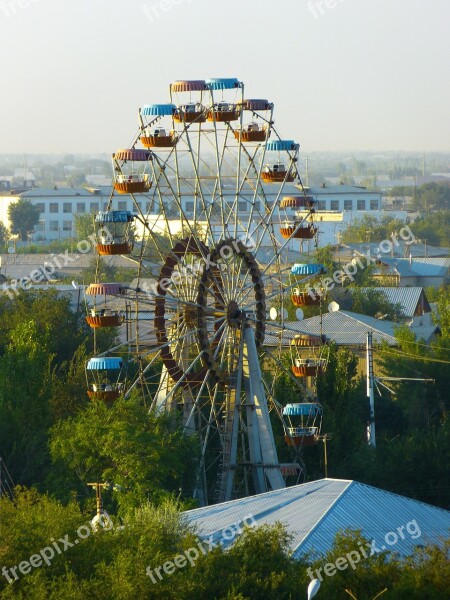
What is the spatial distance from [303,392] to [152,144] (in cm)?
777

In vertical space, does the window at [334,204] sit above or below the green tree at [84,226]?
below

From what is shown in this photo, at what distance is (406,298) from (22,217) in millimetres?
87884

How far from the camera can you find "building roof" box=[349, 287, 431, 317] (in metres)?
76.2

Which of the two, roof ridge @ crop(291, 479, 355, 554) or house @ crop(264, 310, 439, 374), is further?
house @ crop(264, 310, 439, 374)

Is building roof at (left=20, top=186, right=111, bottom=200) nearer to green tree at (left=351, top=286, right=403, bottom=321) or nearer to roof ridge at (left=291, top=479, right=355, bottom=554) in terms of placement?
green tree at (left=351, top=286, right=403, bottom=321)

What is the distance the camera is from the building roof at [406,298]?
3002 inches

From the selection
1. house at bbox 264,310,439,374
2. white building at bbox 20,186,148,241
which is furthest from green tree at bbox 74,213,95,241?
house at bbox 264,310,439,374

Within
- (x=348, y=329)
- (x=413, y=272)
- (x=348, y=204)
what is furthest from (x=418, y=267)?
(x=348, y=204)

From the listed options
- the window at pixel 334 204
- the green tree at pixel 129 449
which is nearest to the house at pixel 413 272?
the window at pixel 334 204

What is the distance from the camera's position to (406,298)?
254ft

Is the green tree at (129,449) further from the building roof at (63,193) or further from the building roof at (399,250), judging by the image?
the building roof at (63,193)

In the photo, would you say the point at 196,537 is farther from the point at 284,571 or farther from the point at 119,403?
the point at 119,403

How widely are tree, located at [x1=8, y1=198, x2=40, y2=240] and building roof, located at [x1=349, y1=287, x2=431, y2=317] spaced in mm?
84870

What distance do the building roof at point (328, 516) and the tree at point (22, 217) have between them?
126898 mm
